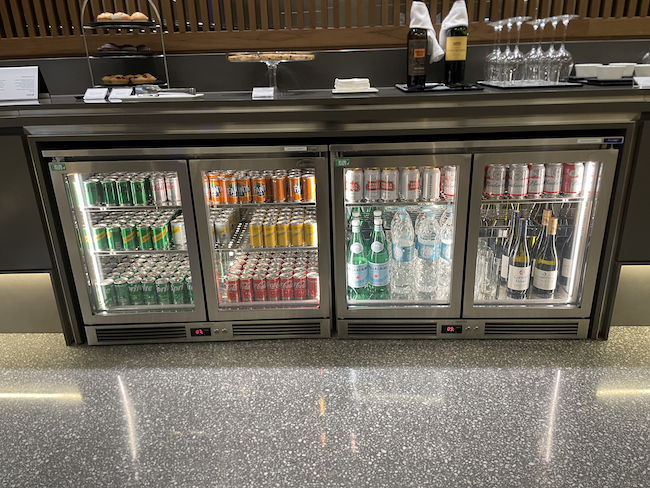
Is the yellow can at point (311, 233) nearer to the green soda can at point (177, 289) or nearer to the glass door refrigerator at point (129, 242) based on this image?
the glass door refrigerator at point (129, 242)

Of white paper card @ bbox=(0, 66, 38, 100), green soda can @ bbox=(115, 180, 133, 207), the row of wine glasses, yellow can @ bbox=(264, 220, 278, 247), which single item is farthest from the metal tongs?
the row of wine glasses

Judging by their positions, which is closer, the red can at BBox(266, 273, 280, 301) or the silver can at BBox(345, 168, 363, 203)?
the silver can at BBox(345, 168, 363, 203)

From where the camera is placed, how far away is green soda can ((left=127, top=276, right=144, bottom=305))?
8.13 feet

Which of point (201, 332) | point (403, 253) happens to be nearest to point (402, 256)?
point (403, 253)

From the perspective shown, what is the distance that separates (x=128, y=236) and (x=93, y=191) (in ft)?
0.93

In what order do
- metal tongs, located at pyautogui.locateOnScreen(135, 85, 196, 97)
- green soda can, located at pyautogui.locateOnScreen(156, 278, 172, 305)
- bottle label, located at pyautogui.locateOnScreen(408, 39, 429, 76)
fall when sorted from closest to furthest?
metal tongs, located at pyautogui.locateOnScreen(135, 85, 196, 97) < bottle label, located at pyautogui.locateOnScreen(408, 39, 429, 76) < green soda can, located at pyautogui.locateOnScreen(156, 278, 172, 305)

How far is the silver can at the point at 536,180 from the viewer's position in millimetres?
2229

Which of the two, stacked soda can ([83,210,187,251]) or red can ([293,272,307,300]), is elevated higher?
stacked soda can ([83,210,187,251])

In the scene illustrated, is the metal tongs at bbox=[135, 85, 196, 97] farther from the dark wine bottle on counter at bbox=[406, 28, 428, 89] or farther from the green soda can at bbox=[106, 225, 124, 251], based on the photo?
the dark wine bottle on counter at bbox=[406, 28, 428, 89]

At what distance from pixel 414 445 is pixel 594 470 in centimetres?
64

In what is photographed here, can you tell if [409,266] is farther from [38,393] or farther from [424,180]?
[38,393]

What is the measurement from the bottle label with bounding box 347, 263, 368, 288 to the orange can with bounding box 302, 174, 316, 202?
0.44 meters

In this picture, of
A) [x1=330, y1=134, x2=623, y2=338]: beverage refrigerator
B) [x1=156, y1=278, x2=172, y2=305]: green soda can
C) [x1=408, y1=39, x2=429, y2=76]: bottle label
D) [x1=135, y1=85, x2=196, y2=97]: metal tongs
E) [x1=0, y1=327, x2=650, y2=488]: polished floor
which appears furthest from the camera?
[x1=156, y1=278, x2=172, y2=305]: green soda can

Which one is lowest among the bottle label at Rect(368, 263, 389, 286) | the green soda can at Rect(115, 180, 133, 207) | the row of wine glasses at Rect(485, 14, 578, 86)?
the bottle label at Rect(368, 263, 389, 286)
